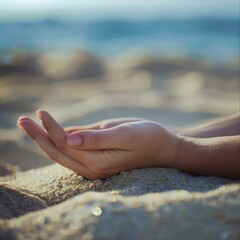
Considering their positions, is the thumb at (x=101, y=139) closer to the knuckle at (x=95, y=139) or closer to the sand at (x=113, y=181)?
the knuckle at (x=95, y=139)

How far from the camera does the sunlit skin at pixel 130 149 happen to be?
137 cm

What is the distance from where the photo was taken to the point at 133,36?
12.0 m

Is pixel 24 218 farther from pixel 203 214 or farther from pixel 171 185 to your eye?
pixel 171 185

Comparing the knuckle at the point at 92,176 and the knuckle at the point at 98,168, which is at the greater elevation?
the knuckle at the point at 98,168

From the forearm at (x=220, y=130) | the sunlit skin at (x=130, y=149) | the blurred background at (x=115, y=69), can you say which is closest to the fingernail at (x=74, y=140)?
the sunlit skin at (x=130, y=149)

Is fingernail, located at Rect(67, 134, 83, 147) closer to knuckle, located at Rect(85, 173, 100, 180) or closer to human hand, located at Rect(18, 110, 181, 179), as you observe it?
human hand, located at Rect(18, 110, 181, 179)

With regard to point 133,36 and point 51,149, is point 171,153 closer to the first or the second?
point 51,149

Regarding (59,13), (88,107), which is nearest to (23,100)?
(88,107)

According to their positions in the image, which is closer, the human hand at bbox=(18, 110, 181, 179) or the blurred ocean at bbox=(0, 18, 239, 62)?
the human hand at bbox=(18, 110, 181, 179)

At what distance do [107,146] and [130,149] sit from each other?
0.26 feet

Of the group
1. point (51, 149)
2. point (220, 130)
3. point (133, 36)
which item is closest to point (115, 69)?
point (220, 130)

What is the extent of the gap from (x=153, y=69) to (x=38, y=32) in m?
6.43

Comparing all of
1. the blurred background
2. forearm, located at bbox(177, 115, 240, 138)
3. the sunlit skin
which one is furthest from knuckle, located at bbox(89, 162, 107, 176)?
the blurred background

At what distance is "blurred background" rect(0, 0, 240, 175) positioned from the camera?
369cm
